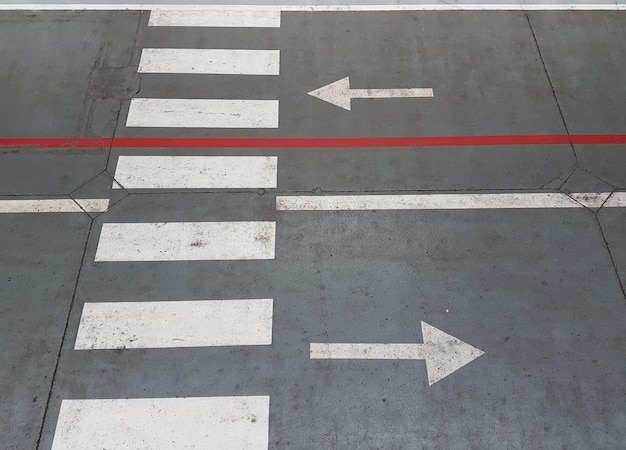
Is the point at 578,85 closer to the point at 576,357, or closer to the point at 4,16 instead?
the point at 576,357

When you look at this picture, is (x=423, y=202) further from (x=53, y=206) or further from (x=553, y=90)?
(x=53, y=206)

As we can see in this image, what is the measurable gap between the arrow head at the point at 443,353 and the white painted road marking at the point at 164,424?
1.87 m

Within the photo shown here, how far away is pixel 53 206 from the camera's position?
7195 mm

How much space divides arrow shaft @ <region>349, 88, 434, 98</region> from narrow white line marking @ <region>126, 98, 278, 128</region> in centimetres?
124

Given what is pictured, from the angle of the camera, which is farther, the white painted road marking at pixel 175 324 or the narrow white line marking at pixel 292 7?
the narrow white line marking at pixel 292 7

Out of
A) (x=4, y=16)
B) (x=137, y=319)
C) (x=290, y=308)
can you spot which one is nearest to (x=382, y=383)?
(x=290, y=308)

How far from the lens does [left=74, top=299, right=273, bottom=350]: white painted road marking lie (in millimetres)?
6293

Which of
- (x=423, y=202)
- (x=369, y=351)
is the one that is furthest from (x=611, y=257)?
(x=369, y=351)

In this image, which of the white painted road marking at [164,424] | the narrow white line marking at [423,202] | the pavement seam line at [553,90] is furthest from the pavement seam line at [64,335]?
the pavement seam line at [553,90]

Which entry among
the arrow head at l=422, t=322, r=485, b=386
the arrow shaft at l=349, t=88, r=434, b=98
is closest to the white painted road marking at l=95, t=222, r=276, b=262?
the arrow head at l=422, t=322, r=485, b=386

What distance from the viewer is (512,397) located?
6.02 metres

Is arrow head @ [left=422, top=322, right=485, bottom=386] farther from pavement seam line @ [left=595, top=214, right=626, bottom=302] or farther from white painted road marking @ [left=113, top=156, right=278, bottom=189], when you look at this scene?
white painted road marking @ [left=113, top=156, right=278, bottom=189]

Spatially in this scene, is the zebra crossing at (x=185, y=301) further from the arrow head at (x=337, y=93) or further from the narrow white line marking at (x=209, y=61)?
the arrow head at (x=337, y=93)

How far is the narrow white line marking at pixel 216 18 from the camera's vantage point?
9078 mm
